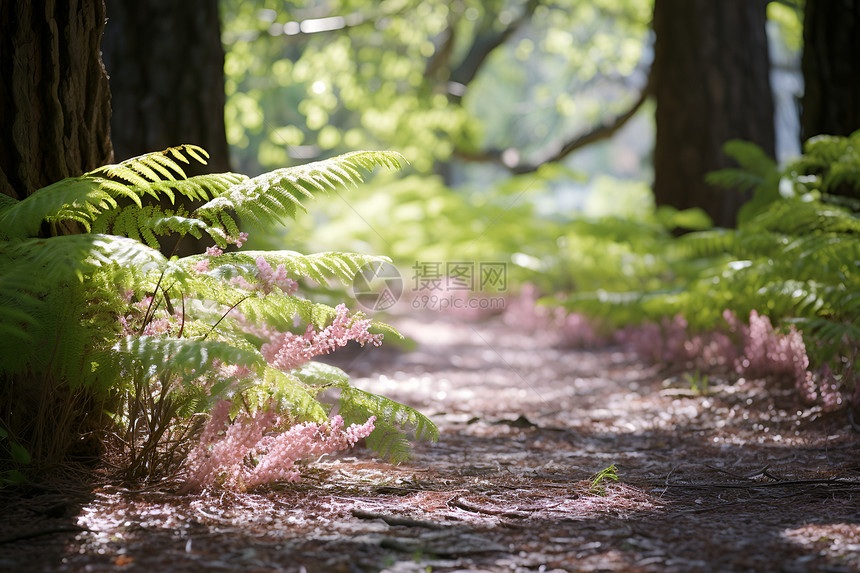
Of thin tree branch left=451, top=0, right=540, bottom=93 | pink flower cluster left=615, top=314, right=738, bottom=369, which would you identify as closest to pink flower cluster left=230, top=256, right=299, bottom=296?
pink flower cluster left=615, top=314, right=738, bottom=369

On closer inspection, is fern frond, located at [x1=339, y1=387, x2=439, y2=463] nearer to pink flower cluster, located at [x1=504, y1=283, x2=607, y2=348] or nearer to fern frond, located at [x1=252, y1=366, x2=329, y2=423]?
fern frond, located at [x1=252, y1=366, x2=329, y2=423]

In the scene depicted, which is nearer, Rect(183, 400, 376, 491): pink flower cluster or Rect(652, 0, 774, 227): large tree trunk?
Rect(183, 400, 376, 491): pink flower cluster

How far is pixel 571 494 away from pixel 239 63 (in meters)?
8.18

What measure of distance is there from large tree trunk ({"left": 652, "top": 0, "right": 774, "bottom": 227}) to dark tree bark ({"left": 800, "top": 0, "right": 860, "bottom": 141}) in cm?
185

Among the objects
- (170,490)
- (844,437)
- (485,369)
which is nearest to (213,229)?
(170,490)

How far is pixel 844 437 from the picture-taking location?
293 centimetres

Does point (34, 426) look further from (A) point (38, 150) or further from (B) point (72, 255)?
(A) point (38, 150)

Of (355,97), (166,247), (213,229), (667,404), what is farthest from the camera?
(355,97)

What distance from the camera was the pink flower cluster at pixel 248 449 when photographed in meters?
2.06

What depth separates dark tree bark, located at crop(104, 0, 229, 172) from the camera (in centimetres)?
369

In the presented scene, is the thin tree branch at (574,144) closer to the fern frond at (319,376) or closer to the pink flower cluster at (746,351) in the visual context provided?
the pink flower cluster at (746,351)

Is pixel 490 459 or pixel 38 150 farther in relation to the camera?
pixel 490 459

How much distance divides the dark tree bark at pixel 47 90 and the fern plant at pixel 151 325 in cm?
22

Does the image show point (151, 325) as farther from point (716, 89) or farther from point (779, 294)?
A: point (716, 89)
